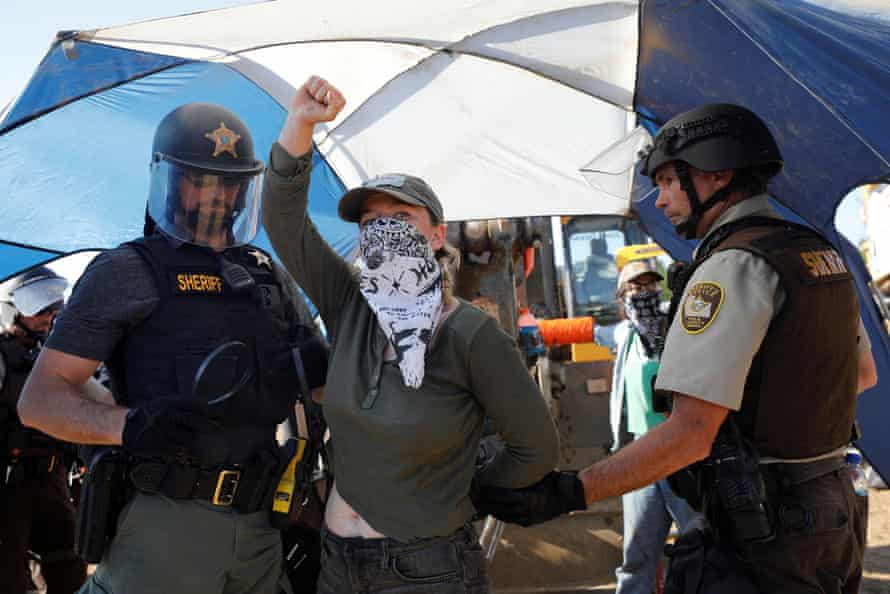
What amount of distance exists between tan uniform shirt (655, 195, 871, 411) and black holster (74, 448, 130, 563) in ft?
4.93

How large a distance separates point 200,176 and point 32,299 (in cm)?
336

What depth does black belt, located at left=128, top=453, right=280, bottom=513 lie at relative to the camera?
2305 millimetres

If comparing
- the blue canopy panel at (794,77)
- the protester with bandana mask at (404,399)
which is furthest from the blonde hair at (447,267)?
the blue canopy panel at (794,77)

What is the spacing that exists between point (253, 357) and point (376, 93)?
7.78 ft

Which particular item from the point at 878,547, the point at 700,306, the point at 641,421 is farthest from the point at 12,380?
the point at 878,547

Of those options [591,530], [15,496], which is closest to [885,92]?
[591,530]

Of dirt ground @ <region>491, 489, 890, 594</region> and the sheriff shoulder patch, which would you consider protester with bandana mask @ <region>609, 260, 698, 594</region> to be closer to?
dirt ground @ <region>491, 489, 890, 594</region>

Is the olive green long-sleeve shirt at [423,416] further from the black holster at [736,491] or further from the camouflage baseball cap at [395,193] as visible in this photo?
the black holster at [736,491]

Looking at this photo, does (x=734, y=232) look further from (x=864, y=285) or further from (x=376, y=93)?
(x=376, y=93)

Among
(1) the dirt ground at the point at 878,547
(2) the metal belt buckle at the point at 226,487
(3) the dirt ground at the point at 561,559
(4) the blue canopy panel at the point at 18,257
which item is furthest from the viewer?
(1) the dirt ground at the point at 878,547

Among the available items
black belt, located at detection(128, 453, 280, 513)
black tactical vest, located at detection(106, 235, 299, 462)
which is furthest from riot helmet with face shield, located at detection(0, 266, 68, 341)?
black belt, located at detection(128, 453, 280, 513)

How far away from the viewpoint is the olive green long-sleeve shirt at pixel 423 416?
7.09ft

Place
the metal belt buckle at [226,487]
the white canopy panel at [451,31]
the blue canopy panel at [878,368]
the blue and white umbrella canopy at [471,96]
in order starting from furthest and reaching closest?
the blue canopy panel at [878,368]
the white canopy panel at [451,31]
the blue and white umbrella canopy at [471,96]
the metal belt buckle at [226,487]

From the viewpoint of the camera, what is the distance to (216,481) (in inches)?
93.2
